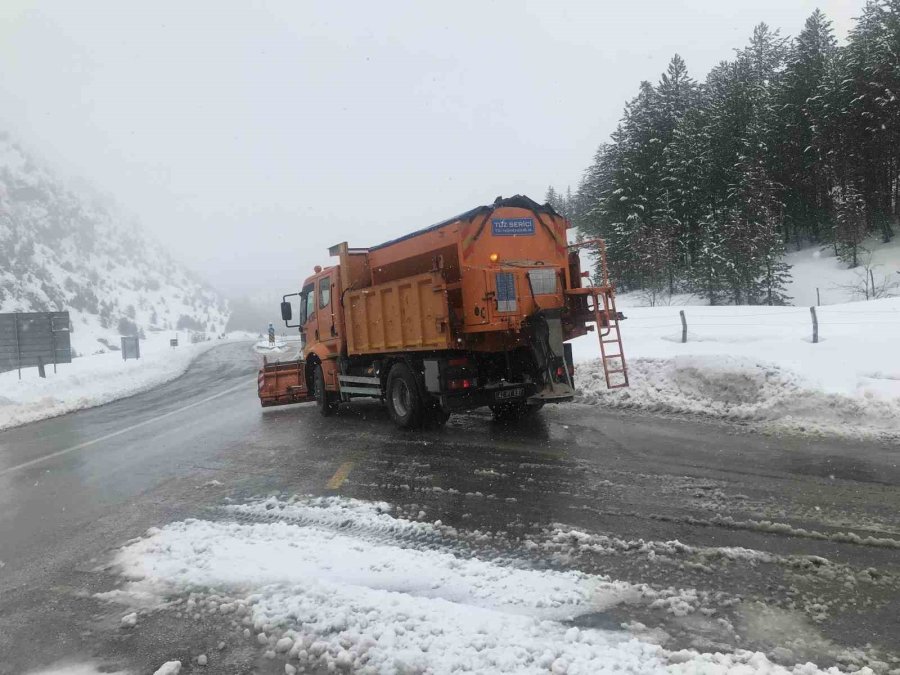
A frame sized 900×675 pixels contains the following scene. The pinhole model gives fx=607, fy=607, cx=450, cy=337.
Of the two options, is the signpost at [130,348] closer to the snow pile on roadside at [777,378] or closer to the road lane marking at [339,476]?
the snow pile on roadside at [777,378]

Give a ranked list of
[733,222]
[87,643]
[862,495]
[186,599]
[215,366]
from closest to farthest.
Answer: [87,643] → [186,599] → [862,495] → [215,366] → [733,222]

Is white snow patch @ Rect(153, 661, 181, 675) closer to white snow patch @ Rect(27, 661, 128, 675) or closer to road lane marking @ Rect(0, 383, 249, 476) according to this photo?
white snow patch @ Rect(27, 661, 128, 675)

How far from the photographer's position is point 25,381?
20406 millimetres

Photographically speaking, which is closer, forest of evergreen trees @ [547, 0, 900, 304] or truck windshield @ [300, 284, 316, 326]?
truck windshield @ [300, 284, 316, 326]

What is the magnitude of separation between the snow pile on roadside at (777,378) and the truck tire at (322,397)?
204 inches

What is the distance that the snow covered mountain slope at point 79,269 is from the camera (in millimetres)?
127688

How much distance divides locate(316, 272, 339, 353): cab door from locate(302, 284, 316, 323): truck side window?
285 mm

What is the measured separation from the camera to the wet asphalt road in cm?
336

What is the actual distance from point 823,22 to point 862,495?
2460 inches

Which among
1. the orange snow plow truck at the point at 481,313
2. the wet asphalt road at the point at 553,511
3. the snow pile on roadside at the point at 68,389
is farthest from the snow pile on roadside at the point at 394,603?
the snow pile on roadside at the point at 68,389

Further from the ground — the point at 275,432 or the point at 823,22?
the point at 823,22

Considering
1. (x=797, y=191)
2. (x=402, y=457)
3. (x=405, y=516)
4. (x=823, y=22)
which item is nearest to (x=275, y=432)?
(x=402, y=457)

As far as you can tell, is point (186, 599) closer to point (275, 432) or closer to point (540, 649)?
point (540, 649)

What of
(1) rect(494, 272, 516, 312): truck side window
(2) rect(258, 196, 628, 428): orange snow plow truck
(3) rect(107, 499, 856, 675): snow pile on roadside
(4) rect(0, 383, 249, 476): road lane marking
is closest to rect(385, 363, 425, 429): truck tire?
(2) rect(258, 196, 628, 428): orange snow plow truck
